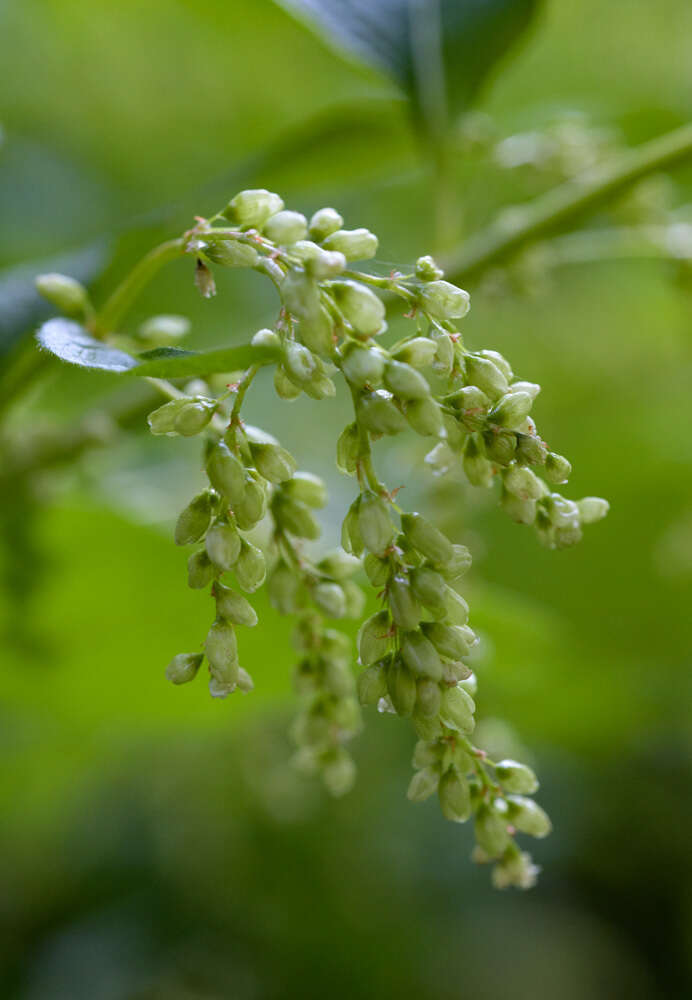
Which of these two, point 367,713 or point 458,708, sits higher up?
point 458,708

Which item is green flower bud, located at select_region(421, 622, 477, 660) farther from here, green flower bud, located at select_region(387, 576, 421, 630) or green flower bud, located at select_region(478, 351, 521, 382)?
green flower bud, located at select_region(478, 351, 521, 382)

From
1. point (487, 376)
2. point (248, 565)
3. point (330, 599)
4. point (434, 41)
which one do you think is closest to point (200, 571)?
point (248, 565)

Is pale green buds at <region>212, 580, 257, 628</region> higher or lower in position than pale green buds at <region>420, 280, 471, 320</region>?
lower

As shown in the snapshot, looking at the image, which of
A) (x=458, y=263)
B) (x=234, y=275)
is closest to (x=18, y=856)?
(x=234, y=275)

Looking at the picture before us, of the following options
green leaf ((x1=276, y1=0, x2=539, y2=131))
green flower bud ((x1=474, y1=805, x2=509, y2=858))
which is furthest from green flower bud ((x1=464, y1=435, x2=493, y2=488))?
green leaf ((x1=276, y1=0, x2=539, y2=131))

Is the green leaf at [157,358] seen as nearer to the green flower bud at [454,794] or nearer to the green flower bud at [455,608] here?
the green flower bud at [455,608]

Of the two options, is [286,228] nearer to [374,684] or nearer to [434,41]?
[374,684]

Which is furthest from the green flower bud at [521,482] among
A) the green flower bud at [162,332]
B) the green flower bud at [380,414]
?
the green flower bud at [162,332]
